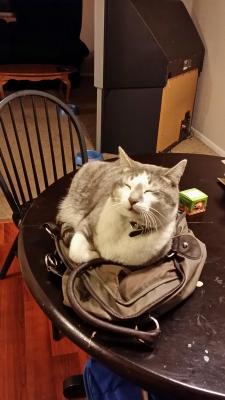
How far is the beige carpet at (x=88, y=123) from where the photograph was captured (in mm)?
2523

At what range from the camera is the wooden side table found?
397cm

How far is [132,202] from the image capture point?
0.73 m

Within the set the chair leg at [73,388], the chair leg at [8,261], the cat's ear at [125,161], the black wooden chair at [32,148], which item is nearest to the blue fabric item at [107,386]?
the chair leg at [73,388]

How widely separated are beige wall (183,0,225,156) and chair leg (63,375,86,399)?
256cm

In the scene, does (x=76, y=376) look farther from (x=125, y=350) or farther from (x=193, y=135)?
(x=193, y=135)

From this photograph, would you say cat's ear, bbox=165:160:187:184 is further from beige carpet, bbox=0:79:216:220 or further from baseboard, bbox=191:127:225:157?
baseboard, bbox=191:127:225:157

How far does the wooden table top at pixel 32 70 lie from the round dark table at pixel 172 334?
133 inches

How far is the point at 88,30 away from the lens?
537 cm

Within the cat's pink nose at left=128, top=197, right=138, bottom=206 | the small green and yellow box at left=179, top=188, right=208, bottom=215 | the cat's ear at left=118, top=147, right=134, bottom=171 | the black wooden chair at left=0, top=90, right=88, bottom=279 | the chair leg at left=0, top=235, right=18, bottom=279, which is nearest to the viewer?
the cat's pink nose at left=128, top=197, right=138, bottom=206

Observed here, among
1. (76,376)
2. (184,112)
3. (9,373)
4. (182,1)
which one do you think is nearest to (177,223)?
(76,376)

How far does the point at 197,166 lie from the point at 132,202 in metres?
0.73

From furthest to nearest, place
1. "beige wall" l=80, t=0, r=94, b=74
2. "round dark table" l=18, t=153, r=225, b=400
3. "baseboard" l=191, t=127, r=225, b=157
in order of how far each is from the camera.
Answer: "beige wall" l=80, t=0, r=94, b=74 → "baseboard" l=191, t=127, r=225, b=157 → "round dark table" l=18, t=153, r=225, b=400

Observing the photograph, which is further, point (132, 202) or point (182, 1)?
point (182, 1)

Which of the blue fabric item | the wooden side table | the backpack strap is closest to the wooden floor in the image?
the blue fabric item
